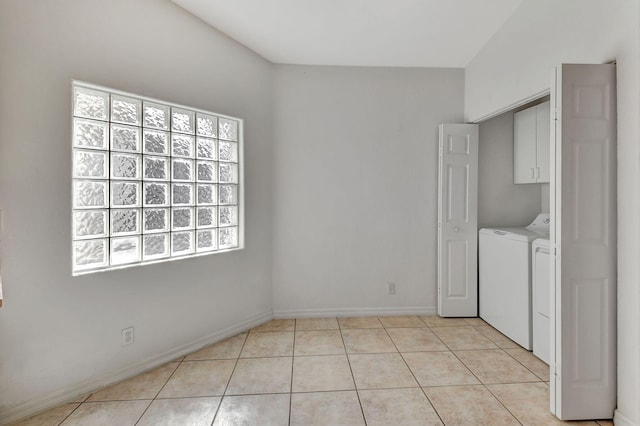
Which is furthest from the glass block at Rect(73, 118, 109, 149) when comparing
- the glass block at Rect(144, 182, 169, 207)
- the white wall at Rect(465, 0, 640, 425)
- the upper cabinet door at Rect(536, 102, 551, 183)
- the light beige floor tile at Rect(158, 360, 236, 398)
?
the upper cabinet door at Rect(536, 102, 551, 183)

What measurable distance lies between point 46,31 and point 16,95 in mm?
432

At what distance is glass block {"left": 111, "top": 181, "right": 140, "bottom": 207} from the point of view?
2.36 meters

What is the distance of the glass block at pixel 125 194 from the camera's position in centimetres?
236

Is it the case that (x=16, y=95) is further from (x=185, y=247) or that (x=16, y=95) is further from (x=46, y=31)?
(x=185, y=247)

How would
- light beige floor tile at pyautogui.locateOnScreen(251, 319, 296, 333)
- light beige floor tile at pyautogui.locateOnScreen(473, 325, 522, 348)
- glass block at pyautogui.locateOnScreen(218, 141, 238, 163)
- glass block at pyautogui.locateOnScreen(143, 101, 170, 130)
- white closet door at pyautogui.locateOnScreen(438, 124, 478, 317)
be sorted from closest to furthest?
glass block at pyautogui.locateOnScreen(143, 101, 170, 130) < light beige floor tile at pyautogui.locateOnScreen(473, 325, 522, 348) < glass block at pyautogui.locateOnScreen(218, 141, 238, 163) < light beige floor tile at pyautogui.locateOnScreen(251, 319, 296, 333) < white closet door at pyautogui.locateOnScreen(438, 124, 478, 317)

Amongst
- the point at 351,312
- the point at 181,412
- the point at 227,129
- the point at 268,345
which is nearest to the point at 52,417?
the point at 181,412

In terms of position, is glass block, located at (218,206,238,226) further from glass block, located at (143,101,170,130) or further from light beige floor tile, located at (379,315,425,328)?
light beige floor tile, located at (379,315,425,328)

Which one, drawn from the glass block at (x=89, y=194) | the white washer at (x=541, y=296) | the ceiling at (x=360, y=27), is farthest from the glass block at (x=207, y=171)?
the white washer at (x=541, y=296)

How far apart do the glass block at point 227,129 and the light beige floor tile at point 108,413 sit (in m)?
2.18

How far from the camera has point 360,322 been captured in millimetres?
3488

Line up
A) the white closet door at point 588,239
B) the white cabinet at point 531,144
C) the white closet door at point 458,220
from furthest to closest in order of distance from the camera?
1. the white closet door at point 458,220
2. the white cabinet at point 531,144
3. the white closet door at point 588,239

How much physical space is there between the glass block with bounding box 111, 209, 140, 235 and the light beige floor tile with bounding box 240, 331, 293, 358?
131cm

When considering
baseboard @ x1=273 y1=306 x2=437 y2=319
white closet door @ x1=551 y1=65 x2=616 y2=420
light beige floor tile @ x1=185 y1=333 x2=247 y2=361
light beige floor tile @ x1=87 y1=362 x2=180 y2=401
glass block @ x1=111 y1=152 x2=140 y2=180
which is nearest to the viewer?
white closet door @ x1=551 y1=65 x2=616 y2=420

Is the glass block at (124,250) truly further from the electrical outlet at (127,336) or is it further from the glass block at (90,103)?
the glass block at (90,103)
